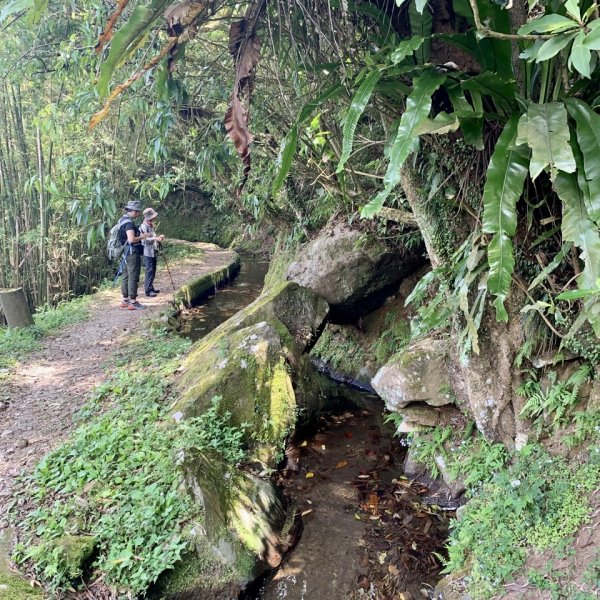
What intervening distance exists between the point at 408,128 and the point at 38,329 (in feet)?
21.5

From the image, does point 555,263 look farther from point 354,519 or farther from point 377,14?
point 354,519

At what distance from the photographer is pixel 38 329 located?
6914mm

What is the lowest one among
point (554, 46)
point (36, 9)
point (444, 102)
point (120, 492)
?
point (120, 492)

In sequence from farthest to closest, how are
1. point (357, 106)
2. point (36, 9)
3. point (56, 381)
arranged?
point (56, 381) → point (357, 106) → point (36, 9)

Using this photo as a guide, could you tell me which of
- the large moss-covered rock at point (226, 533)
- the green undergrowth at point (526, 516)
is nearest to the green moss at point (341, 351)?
the large moss-covered rock at point (226, 533)

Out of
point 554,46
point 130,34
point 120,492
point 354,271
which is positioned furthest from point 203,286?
point 554,46

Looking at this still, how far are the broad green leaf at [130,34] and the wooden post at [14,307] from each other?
17.8ft

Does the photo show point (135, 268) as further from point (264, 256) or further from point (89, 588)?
point (264, 256)

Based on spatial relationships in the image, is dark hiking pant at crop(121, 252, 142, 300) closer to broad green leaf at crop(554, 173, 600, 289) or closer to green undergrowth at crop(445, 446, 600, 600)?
green undergrowth at crop(445, 446, 600, 600)

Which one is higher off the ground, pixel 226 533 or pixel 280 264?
pixel 280 264

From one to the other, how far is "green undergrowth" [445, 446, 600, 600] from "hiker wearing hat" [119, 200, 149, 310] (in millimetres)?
6023

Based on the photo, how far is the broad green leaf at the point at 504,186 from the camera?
2.24 meters

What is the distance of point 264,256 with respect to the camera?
1486cm

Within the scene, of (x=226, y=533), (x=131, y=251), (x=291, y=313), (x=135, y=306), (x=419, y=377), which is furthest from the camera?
(x=135, y=306)
